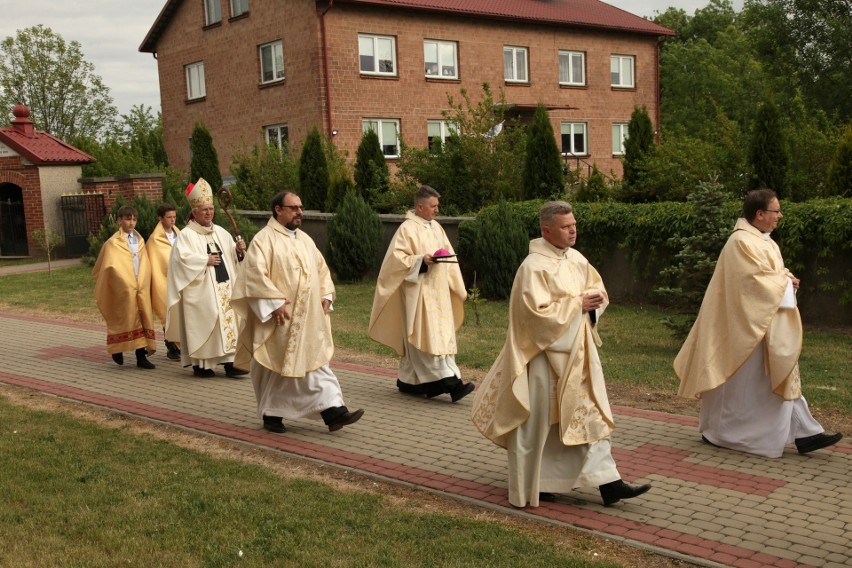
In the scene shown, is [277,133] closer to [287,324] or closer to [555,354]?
[287,324]

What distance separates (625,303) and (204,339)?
25.6 feet

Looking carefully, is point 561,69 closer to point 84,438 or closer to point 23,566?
point 84,438

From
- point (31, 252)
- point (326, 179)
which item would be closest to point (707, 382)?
point (326, 179)

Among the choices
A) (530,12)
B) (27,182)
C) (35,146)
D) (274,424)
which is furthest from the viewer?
(530,12)

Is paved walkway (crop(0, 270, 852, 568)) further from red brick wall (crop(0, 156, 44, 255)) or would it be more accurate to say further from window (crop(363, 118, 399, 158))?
window (crop(363, 118, 399, 158))

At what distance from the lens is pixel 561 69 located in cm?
3738

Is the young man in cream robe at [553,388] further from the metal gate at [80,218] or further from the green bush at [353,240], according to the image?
the metal gate at [80,218]

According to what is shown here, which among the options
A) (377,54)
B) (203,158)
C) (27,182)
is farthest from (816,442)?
(377,54)

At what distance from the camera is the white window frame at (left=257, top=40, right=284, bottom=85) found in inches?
1287

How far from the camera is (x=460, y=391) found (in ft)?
30.2

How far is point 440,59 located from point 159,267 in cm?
2321

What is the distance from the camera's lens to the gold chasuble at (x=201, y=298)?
10.7m

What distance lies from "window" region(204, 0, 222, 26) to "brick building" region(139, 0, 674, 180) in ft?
0.17

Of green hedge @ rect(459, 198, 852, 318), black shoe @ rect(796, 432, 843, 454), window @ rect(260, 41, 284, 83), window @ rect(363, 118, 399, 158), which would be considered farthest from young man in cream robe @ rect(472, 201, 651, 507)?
window @ rect(260, 41, 284, 83)
